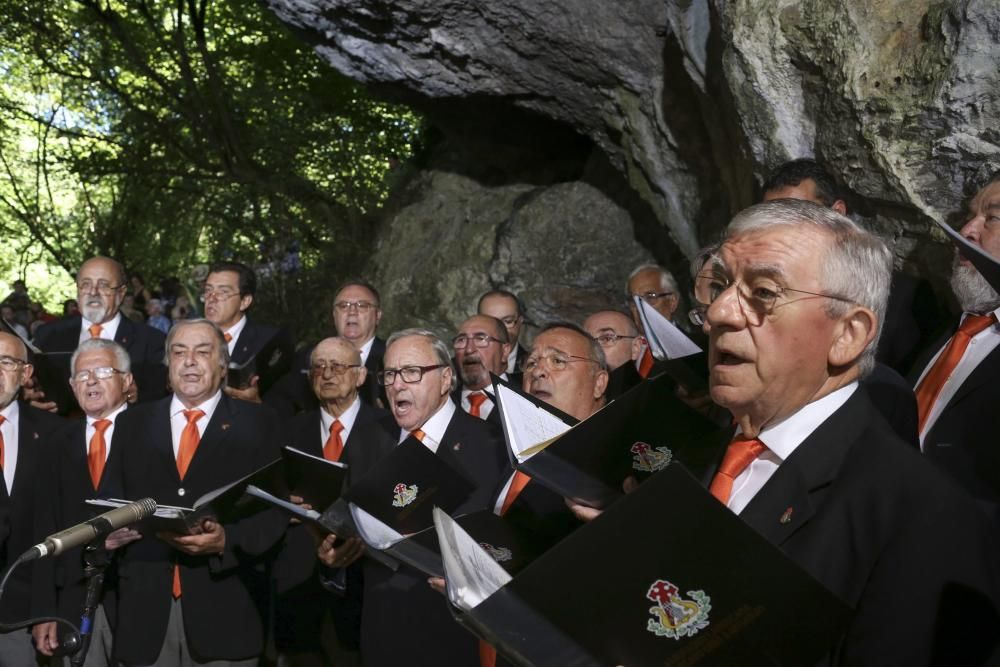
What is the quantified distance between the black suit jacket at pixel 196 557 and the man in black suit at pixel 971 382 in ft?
10.5

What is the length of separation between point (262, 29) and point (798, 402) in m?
15.2

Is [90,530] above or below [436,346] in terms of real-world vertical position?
below

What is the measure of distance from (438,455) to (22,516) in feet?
8.87

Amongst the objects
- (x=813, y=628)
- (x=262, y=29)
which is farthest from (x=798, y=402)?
(x=262, y=29)

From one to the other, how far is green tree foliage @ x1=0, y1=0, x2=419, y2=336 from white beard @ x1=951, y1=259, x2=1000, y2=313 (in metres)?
10.2

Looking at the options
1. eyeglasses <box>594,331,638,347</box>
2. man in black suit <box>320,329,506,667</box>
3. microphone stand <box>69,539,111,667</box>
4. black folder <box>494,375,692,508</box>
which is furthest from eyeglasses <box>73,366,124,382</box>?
black folder <box>494,375,692,508</box>

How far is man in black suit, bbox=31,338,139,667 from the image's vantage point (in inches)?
218

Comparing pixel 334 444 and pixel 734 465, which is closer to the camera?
pixel 734 465

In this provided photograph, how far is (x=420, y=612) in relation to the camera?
15.8 feet

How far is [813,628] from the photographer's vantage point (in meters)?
2.03

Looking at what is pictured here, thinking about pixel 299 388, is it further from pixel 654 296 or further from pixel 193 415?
pixel 654 296

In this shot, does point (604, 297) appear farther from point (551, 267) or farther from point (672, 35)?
point (672, 35)

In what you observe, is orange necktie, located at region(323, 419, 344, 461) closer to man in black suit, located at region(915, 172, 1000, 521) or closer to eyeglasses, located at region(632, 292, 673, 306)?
eyeglasses, located at region(632, 292, 673, 306)

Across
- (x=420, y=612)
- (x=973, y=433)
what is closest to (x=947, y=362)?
(x=973, y=433)
